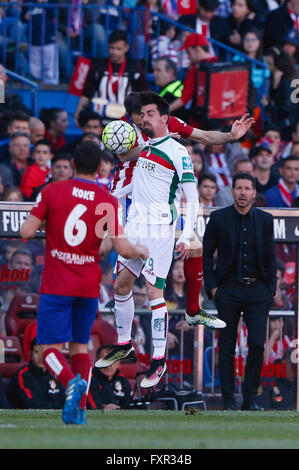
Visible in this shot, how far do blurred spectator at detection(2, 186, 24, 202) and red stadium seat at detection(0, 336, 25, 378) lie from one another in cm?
215

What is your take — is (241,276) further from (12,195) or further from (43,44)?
(43,44)

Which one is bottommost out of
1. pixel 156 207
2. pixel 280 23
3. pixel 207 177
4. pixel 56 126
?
pixel 156 207

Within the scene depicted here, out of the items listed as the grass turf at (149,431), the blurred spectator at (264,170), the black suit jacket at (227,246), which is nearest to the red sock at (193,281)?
the black suit jacket at (227,246)

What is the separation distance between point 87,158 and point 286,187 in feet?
25.7

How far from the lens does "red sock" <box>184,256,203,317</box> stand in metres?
11.6

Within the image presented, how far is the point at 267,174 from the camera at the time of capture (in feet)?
55.6

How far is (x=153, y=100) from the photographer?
36.5 feet

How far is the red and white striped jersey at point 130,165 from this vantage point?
1145 centimetres

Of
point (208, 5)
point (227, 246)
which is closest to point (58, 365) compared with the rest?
point (227, 246)

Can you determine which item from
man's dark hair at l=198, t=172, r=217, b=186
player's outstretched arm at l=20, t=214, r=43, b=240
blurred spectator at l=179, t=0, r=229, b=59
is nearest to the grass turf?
player's outstretched arm at l=20, t=214, r=43, b=240

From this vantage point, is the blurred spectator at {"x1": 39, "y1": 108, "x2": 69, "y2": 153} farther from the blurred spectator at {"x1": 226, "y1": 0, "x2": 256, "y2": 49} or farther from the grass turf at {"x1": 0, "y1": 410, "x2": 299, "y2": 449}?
the grass turf at {"x1": 0, "y1": 410, "x2": 299, "y2": 449}

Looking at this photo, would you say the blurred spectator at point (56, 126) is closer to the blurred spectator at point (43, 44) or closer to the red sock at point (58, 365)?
the blurred spectator at point (43, 44)
